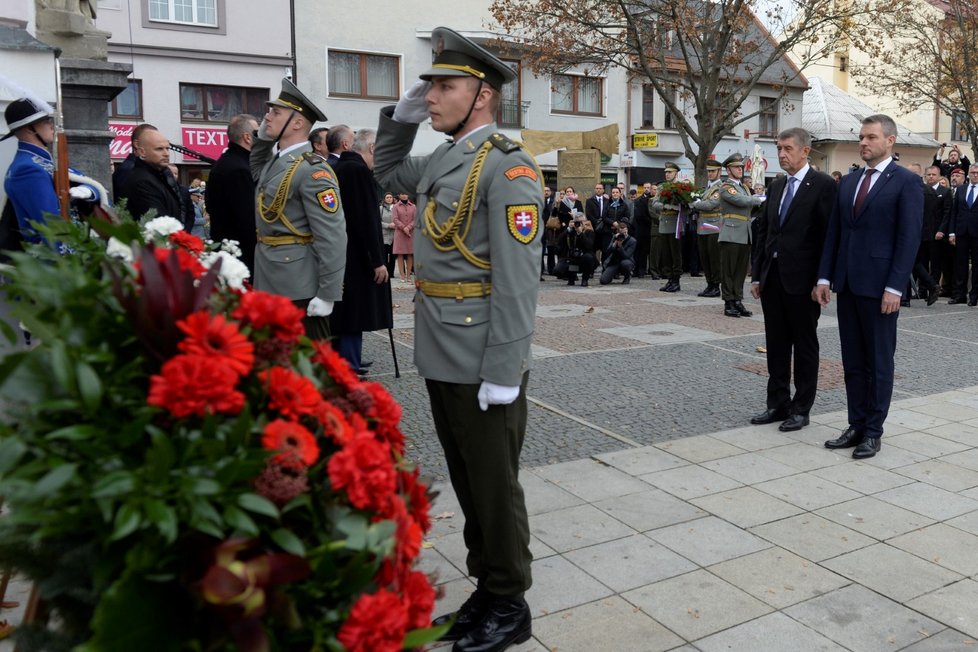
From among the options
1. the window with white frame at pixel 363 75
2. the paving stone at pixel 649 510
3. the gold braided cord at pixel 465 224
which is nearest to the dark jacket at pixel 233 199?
the paving stone at pixel 649 510

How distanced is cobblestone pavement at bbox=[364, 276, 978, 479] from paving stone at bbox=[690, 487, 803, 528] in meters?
1.00

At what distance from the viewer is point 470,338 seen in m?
3.23

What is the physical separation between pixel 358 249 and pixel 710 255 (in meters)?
8.73

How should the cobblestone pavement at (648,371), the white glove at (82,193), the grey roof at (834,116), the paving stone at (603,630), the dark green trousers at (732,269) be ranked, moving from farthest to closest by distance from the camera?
the grey roof at (834,116), the dark green trousers at (732,269), the cobblestone pavement at (648,371), the white glove at (82,193), the paving stone at (603,630)

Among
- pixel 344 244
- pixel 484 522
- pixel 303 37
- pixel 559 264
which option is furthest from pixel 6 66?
pixel 303 37

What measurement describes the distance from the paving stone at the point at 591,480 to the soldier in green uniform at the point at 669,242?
1050 cm

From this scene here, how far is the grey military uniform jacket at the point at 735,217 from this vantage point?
12414 millimetres

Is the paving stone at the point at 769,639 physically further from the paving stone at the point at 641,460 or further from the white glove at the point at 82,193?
the white glove at the point at 82,193

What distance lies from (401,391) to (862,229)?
3.69 m

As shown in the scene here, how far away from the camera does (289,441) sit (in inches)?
69.6

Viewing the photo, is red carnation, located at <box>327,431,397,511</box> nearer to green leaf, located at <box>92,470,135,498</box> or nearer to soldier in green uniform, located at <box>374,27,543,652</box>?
green leaf, located at <box>92,470,135,498</box>

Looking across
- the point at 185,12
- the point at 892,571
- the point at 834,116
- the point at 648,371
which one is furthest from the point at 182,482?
the point at 834,116

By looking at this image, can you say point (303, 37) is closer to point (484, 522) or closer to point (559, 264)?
point (559, 264)

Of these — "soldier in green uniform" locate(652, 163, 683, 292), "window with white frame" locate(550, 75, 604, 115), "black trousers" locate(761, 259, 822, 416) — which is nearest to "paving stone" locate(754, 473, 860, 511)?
"black trousers" locate(761, 259, 822, 416)
